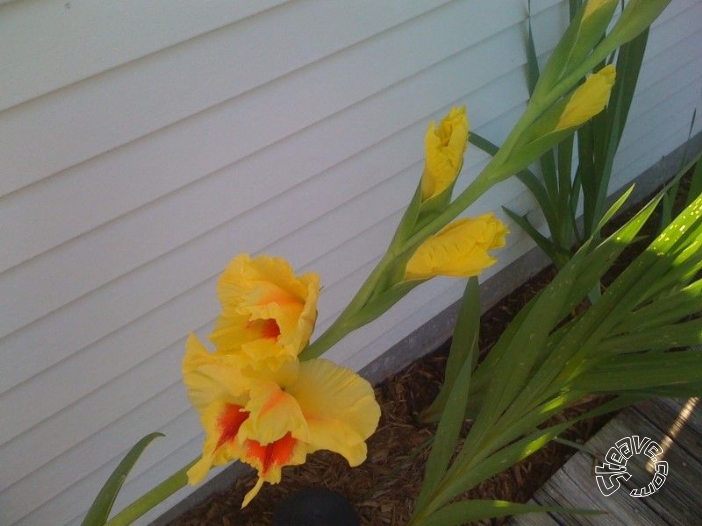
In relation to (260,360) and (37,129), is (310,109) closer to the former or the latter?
(37,129)

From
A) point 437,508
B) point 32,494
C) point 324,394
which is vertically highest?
point 32,494

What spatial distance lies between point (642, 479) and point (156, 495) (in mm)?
1238

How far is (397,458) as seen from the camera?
153cm

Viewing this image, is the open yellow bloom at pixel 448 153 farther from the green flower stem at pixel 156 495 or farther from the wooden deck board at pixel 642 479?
the wooden deck board at pixel 642 479

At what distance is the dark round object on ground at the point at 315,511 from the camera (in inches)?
48.9

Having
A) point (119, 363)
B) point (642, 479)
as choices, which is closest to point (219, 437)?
point (119, 363)

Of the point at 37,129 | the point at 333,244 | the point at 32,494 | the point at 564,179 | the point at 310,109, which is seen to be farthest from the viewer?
the point at 564,179

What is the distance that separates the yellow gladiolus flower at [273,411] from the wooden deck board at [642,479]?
104 centimetres

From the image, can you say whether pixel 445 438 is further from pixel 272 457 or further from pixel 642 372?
pixel 272 457

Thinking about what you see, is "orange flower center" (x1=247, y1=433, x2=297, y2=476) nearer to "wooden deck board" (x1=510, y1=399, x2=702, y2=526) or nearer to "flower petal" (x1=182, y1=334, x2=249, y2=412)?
"flower petal" (x1=182, y1=334, x2=249, y2=412)

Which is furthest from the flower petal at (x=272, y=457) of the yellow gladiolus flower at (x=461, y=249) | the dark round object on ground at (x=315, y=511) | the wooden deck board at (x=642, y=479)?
the wooden deck board at (x=642, y=479)

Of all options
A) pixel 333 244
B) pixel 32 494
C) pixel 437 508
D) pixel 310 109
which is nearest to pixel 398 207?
pixel 333 244

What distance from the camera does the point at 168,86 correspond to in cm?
81

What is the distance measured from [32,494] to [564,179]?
4.23ft
